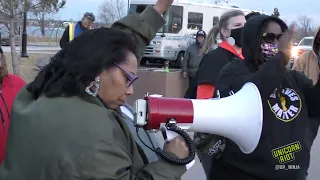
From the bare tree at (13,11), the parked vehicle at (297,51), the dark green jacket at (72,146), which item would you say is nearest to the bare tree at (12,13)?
the bare tree at (13,11)

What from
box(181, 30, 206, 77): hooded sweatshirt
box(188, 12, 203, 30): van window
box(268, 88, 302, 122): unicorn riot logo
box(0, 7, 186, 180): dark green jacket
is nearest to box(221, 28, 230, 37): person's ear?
box(268, 88, 302, 122): unicorn riot logo

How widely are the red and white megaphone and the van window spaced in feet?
58.3

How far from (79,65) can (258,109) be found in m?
0.91

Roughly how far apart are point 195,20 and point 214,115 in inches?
721

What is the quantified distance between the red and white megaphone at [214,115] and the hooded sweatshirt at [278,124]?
0.20 ft

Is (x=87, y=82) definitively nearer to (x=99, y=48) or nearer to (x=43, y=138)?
(x=99, y=48)

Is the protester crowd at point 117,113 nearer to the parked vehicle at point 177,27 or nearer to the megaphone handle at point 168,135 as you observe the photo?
the megaphone handle at point 168,135

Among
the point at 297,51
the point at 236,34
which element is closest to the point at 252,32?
the point at 297,51

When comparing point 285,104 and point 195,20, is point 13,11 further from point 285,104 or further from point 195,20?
point 195,20

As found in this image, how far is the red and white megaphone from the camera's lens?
185 centimetres

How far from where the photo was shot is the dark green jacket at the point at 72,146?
1532 mm

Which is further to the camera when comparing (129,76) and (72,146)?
(129,76)

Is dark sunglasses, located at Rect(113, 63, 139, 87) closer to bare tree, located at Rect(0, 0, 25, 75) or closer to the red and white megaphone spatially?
the red and white megaphone

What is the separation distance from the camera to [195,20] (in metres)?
20.1
